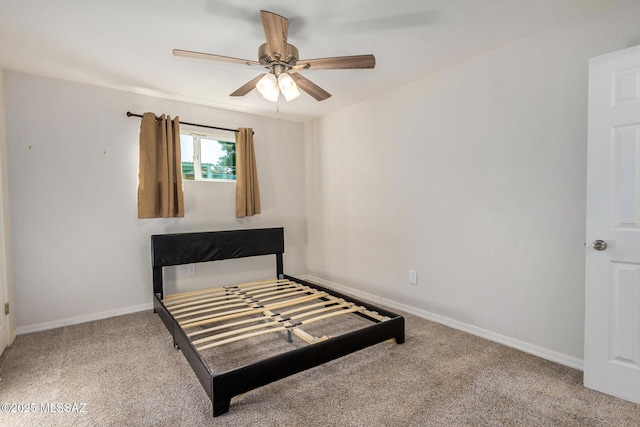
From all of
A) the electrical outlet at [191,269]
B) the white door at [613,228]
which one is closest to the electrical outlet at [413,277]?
the white door at [613,228]

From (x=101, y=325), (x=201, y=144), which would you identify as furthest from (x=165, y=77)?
(x=101, y=325)

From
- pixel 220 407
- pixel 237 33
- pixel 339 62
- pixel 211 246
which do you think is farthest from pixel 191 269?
pixel 339 62

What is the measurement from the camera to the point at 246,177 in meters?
3.91

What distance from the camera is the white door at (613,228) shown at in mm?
1745

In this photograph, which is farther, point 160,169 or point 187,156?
point 187,156

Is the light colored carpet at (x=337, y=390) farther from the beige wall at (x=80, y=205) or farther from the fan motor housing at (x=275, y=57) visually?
the fan motor housing at (x=275, y=57)

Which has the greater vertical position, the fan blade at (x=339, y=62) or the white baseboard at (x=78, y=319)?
the fan blade at (x=339, y=62)

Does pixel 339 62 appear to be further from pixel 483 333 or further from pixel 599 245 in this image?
pixel 483 333

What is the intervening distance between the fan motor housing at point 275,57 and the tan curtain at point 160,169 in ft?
5.91

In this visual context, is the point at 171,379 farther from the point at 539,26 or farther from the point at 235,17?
the point at 539,26

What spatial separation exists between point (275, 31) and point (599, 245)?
2.17 m

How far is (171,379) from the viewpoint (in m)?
2.06

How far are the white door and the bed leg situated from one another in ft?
6.79

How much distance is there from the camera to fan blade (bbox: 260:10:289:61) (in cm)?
164
